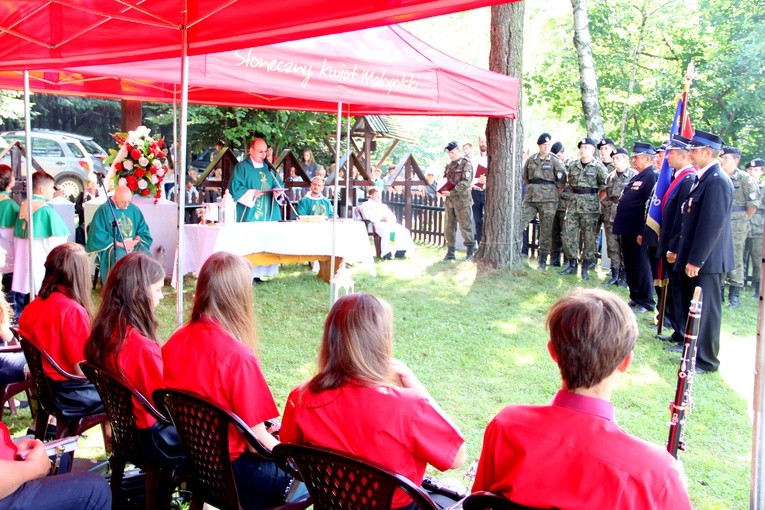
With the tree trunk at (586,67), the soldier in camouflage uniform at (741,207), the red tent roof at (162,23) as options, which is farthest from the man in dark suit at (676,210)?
the tree trunk at (586,67)

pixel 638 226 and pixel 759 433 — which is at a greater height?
pixel 638 226

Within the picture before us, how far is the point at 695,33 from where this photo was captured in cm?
1955

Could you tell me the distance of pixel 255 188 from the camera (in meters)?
9.84

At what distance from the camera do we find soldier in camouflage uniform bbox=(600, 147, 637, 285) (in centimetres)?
1000

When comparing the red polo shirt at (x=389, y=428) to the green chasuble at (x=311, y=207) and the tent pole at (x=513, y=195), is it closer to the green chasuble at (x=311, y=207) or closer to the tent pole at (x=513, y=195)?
the green chasuble at (x=311, y=207)

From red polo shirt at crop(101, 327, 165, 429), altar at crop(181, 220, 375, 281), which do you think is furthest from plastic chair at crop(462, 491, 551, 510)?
altar at crop(181, 220, 375, 281)

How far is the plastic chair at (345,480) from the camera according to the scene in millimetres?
1974

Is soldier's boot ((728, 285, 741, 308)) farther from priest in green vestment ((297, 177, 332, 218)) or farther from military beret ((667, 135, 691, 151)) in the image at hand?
priest in green vestment ((297, 177, 332, 218))

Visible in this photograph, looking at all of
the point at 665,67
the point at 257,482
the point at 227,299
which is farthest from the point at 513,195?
the point at 665,67

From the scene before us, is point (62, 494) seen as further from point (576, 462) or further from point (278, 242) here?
point (278, 242)

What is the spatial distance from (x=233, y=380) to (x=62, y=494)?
26.2 inches

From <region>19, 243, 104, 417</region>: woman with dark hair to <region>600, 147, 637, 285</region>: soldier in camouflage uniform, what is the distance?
25.5 ft

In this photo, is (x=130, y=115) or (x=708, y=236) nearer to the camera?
(x=708, y=236)

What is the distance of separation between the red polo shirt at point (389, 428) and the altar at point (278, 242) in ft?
21.4
